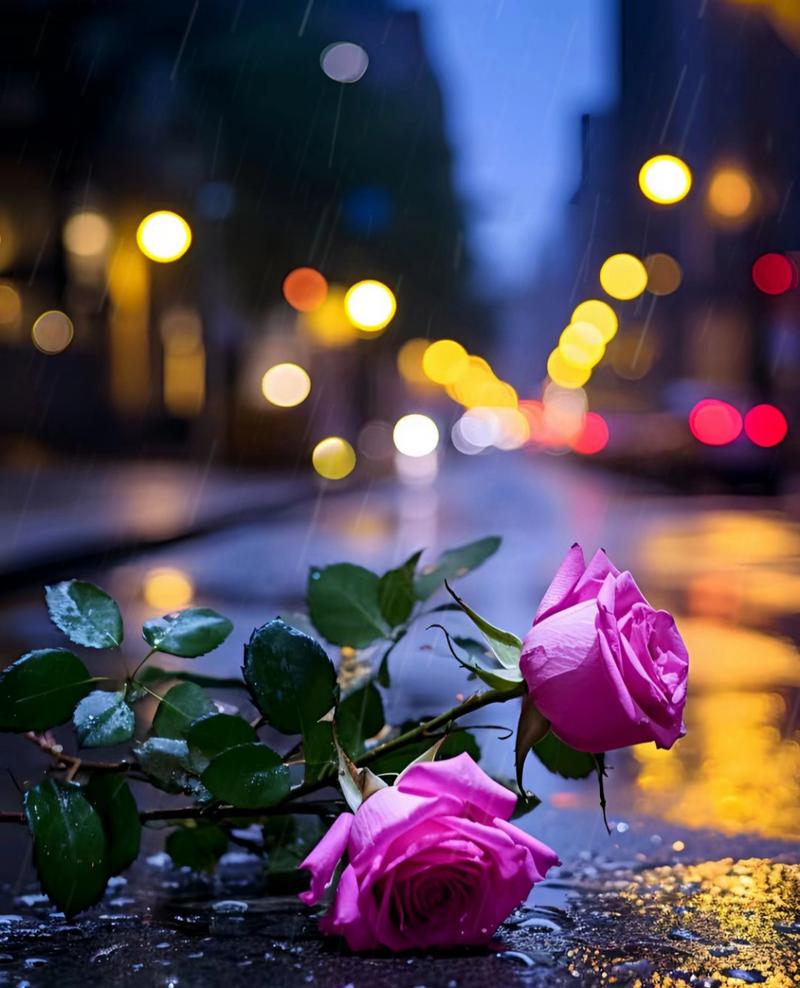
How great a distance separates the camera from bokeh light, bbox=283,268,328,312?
29703 millimetres

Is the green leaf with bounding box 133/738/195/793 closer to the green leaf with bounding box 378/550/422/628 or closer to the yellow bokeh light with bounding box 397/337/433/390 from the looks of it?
the green leaf with bounding box 378/550/422/628

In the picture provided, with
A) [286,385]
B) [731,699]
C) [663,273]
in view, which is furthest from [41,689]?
[663,273]

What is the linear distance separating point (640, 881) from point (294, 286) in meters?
28.2

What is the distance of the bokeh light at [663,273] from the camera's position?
183 ft

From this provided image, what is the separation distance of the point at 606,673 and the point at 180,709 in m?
0.79

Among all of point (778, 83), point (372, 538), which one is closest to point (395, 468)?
point (778, 83)

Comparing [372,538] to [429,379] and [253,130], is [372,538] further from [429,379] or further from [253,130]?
[429,379]

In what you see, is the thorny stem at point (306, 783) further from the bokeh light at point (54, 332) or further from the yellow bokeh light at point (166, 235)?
the bokeh light at point (54, 332)

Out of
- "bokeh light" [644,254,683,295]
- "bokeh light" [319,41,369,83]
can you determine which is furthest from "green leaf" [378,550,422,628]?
"bokeh light" [644,254,683,295]

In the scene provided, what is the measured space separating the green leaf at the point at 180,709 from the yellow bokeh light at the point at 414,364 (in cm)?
6179

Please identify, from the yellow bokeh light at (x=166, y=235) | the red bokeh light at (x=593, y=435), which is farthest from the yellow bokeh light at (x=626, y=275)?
the yellow bokeh light at (x=166, y=235)

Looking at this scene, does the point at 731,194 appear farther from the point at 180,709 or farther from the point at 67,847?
the point at 67,847

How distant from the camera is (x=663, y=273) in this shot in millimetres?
57625

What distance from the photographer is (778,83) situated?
46219 millimetres
